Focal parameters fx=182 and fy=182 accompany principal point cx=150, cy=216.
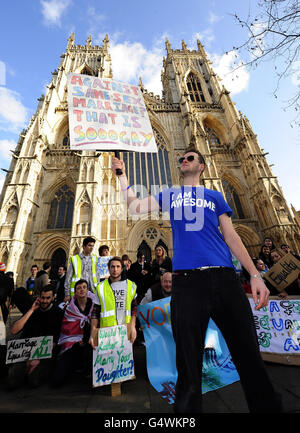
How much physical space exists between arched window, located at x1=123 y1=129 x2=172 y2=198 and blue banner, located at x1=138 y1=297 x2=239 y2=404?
1221cm

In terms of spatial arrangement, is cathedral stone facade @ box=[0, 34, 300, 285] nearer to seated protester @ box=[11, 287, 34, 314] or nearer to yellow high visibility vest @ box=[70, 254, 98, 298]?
yellow high visibility vest @ box=[70, 254, 98, 298]

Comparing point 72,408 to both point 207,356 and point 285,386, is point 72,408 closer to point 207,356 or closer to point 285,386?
point 207,356

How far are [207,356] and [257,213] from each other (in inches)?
527

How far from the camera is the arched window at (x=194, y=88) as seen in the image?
20545 millimetres

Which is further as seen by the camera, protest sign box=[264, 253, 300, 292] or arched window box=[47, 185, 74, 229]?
arched window box=[47, 185, 74, 229]

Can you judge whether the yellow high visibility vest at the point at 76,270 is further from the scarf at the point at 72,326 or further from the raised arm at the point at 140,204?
the raised arm at the point at 140,204

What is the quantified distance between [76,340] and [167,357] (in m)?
1.54

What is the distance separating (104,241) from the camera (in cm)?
1205

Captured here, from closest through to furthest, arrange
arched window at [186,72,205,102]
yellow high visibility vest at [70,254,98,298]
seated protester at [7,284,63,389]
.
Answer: seated protester at [7,284,63,389]
yellow high visibility vest at [70,254,98,298]
arched window at [186,72,205,102]

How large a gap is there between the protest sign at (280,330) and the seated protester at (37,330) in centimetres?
339

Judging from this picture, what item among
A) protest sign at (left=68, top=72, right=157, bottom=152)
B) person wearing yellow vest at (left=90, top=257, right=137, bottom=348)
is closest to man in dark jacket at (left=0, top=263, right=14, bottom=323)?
person wearing yellow vest at (left=90, top=257, right=137, bottom=348)

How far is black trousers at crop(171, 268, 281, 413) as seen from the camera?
0.96 metres

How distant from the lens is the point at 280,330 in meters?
3.03
